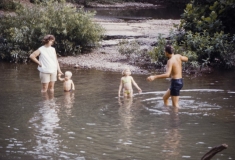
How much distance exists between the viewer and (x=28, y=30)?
59.7 ft

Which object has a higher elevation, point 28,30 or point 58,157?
point 28,30

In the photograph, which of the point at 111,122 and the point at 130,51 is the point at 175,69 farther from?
the point at 130,51

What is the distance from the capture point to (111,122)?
10.0 metres

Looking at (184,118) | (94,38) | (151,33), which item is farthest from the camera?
(151,33)

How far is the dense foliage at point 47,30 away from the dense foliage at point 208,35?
302 centimetres

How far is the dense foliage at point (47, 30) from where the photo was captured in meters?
18.0

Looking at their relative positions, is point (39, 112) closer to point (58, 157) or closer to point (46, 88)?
point (46, 88)

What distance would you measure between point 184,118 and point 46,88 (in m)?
4.00

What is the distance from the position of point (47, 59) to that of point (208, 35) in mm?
6545

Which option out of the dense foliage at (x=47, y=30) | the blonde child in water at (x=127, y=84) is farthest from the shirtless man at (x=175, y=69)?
the dense foliage at (x=47, y=30)

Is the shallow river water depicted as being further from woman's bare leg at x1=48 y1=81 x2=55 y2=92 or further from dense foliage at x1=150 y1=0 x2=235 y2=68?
dense foliage at x1=150 y1=0 x2=235 y2=68

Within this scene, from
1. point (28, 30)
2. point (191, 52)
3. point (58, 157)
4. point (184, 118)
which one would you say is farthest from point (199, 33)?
point (58, 157)

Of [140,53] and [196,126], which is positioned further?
[140,53]

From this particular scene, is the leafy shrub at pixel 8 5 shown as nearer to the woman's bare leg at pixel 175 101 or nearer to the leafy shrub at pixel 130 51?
the leafy shrub at pixel 130 51
